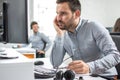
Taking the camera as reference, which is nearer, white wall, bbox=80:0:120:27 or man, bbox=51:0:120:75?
man, bbox=51:0:120:75

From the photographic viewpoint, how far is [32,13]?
537 centimetres

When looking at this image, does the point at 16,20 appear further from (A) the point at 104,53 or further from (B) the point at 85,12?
(B) the point at 85,12

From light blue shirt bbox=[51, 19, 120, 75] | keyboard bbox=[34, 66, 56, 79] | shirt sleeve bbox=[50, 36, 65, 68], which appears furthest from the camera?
shirt sleeve bbox=[50, 36, 65, 68]

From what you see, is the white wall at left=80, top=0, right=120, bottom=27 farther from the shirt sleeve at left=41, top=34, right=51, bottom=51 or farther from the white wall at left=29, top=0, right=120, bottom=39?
the shirt sleeve at left=41, top=34, right=51, bottom=51

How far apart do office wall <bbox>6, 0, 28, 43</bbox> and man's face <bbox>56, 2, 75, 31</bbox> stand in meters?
0.35

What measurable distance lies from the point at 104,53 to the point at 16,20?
0.67 metres

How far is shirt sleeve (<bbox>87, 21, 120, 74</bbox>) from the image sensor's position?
1.49 m

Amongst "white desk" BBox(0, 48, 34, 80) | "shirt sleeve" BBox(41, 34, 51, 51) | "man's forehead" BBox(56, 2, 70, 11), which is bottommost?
"shirt sleeve" BBox(41, 34, 51, 51)

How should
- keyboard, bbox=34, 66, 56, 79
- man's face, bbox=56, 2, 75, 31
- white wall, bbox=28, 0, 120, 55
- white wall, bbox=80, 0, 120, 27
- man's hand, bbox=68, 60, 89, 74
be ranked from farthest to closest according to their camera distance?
white wall, bbox=80, 0, 120, 27
white wall, bbox=28, 0, 120, 55
man's face, bbox=56, 2, 75, 31
keyboard, bbox=34, 66, 56, 79
man's hand, bbox=68, 60, 89, 74

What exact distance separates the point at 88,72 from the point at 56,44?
0.58m

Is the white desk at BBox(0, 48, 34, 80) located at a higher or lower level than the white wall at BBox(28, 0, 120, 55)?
lower

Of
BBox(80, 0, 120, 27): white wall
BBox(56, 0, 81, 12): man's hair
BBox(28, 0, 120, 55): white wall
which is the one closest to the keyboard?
BBox(56, 0, 81, 12): man's hair

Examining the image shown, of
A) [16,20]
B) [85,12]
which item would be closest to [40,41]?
[85,12]

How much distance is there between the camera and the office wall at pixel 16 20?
57.0 inches
